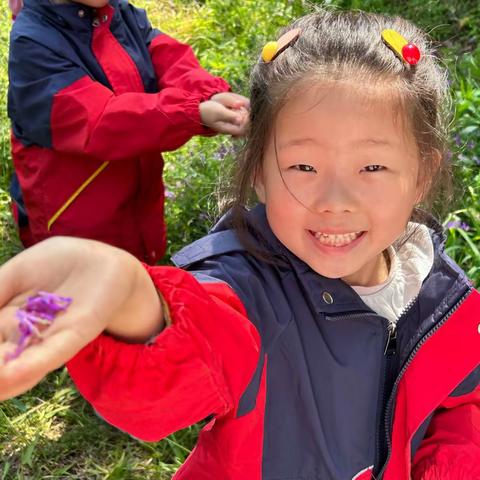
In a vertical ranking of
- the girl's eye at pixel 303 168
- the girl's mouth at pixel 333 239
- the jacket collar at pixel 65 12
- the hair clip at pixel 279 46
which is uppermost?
the hair clip at pixel 279 46

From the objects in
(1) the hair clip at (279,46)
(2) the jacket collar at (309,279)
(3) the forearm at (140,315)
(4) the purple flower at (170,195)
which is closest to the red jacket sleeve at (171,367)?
(3) the forearm at (140,315)

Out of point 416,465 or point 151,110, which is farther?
point 151,110

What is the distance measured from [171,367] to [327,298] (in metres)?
0.54

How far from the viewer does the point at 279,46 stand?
157cm

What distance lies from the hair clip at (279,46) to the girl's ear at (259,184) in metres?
0.24

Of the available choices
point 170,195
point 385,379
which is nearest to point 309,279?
point 385,379

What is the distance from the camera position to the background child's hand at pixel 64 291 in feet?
2.71

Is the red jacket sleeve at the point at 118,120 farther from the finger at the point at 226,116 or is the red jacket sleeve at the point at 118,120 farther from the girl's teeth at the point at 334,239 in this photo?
the girl's teeth at the point at 334,239

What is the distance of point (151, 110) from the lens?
2498 millimetres

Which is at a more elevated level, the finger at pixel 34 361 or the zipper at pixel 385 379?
the finger at pixel 34 361

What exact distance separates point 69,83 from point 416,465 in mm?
1599

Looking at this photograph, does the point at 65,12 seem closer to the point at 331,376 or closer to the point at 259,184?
the point at 259,184

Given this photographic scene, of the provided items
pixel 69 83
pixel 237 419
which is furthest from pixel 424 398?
→ pixel 69 83

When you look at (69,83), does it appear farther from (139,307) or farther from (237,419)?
(139,307)
